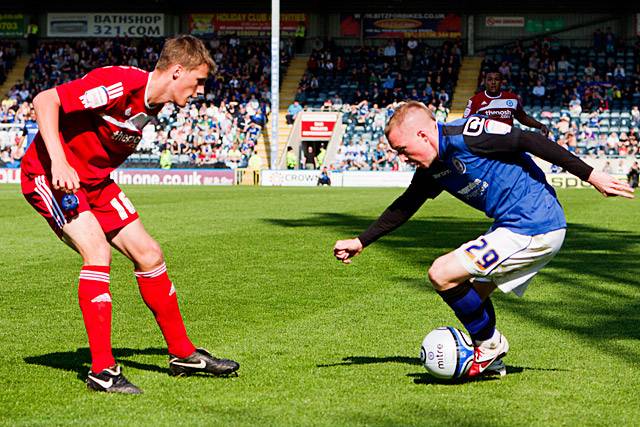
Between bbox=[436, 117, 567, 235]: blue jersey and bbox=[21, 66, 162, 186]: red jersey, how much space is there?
1.81m

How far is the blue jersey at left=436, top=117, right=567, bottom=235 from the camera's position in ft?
19.3

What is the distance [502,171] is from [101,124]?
2403 mm

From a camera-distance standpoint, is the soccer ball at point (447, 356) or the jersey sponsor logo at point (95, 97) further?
the soccer ball at point (447, 356)

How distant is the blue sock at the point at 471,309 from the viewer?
6.20 meters

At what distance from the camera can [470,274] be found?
6004 millimetres

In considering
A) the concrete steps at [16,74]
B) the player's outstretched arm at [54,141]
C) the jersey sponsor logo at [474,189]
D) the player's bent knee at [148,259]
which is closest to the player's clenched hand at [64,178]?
the player's outstretched arm at [54,141]

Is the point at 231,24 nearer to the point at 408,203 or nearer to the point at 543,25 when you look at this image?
the point at 543,25

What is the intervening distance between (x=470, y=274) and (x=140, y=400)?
2.04m

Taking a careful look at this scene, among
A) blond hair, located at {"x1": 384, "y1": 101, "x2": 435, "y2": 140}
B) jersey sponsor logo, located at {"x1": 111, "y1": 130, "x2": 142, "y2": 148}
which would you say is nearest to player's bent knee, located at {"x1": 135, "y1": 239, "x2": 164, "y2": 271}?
jersey sponsor logo, located at {"x1": 111, "y1": 130, "x2": 142, "y2": 148}

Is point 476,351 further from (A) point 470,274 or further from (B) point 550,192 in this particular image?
(B) point 550,192

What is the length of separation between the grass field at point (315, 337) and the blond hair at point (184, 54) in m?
1.92

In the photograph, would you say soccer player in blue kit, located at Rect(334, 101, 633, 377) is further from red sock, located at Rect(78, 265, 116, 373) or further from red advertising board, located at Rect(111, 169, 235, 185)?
red advertising board, located at Rect(111, 169, 235, 185)

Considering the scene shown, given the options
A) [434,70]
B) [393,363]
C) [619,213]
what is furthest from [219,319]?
[434,70]

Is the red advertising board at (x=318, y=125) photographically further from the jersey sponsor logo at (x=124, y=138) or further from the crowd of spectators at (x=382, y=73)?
the jersey sponsor logo at (x=124, y=138)
